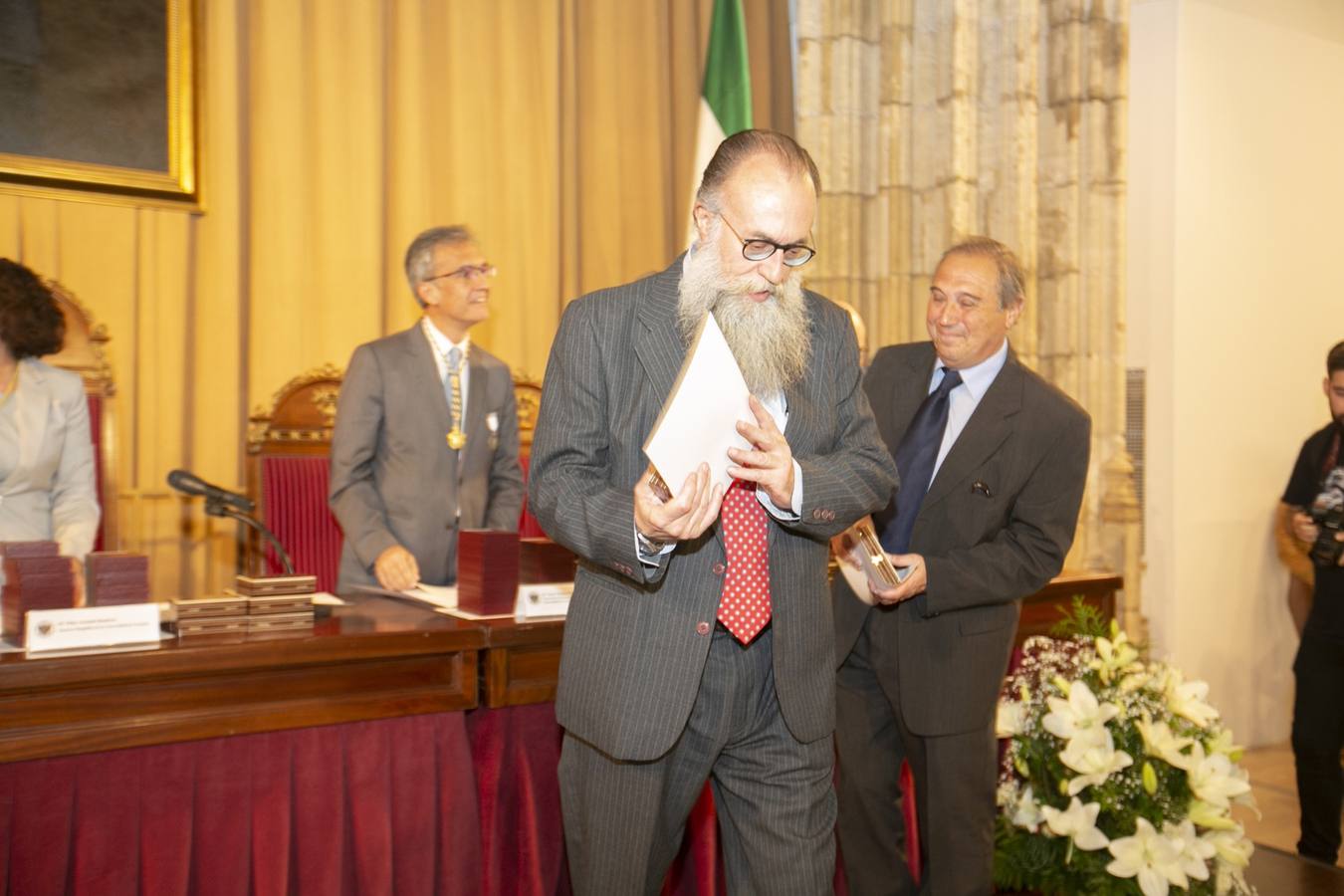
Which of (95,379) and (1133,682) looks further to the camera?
(95,379)

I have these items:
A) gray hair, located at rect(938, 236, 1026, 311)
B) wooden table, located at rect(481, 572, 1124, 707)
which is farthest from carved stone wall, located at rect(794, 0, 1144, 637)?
wooden table, located at rect(481, 572, 1124, 707)

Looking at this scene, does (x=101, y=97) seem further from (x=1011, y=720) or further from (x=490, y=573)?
(x=1011, y=720)

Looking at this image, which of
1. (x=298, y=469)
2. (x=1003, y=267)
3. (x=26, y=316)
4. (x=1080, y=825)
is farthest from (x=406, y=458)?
(x=1080, y=825)

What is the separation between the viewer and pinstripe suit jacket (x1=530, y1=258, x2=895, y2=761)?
193cm

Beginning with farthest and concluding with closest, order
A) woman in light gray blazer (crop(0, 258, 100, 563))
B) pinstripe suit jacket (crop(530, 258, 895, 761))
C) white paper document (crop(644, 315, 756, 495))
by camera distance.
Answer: woman in light gray blazer (crop(0, 258, 100, 563))
pinstripe suit jacket (crop(530, 258, 895, 761))
white paper document (crop(644, 315, 756, 495))

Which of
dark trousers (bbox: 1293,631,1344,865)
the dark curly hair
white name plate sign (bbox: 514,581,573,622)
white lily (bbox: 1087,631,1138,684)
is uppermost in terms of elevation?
the dark curly hair

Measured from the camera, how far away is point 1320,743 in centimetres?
440

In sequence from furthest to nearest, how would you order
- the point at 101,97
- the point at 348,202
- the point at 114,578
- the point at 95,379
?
the point at 348,202 < the point at 101,97 < the point at 95,379 < the point at 114,578

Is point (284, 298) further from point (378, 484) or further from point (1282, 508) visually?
point (1282, 508)

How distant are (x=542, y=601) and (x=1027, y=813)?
1489mm

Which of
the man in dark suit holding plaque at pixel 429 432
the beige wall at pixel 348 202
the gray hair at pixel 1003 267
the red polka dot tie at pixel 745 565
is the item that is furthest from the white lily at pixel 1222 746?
the beige wall at pixel 348 202

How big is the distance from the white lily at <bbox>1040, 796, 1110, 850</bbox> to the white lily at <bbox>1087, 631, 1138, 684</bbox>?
14.0 inches

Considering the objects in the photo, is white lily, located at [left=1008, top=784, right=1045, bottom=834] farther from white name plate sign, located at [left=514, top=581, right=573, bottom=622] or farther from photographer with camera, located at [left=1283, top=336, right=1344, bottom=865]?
photographer with camera, located at [left=1283, top=336, right=1344, bottom=865]

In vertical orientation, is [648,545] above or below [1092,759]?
above
